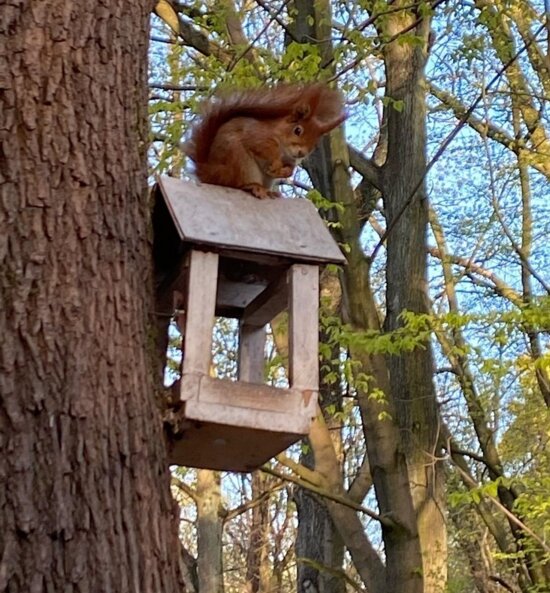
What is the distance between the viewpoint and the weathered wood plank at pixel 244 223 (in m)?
2.25

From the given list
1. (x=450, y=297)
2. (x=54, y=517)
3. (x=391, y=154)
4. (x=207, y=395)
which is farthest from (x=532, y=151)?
(x=54, y=517)

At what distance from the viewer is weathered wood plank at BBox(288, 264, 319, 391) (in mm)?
2365

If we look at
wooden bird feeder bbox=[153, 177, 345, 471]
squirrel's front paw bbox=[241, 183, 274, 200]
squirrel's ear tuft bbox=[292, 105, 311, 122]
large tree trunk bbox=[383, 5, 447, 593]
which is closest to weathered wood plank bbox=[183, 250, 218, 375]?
wooden bird feeder bbox=[153, 177, 345, 471]

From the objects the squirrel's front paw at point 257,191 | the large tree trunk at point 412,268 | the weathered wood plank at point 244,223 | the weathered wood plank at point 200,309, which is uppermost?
the large tree trunk at point 412,268

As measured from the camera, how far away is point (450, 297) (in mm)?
8562

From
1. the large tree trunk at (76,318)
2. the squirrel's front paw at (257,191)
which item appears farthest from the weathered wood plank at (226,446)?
the squirrel's front paw at (257,191)

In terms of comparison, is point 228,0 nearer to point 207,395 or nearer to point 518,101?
point 518,101

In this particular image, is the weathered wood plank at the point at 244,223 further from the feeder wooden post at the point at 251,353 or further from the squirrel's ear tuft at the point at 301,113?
the feeder wooden post at the point at 251,353

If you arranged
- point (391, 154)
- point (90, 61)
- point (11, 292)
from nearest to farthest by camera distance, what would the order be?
point (11, 292) < point (90, 61) < point (391, 154)

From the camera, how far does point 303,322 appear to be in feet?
7.84

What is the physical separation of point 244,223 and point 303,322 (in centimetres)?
27

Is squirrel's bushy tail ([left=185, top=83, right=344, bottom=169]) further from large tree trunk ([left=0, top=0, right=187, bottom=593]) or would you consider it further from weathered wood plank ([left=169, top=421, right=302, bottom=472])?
weathered wood plank ([left=169, top=421, right=302, bottom=472])

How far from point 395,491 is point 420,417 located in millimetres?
718

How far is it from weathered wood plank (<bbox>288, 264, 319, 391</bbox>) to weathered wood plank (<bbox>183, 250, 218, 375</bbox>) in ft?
0.69
